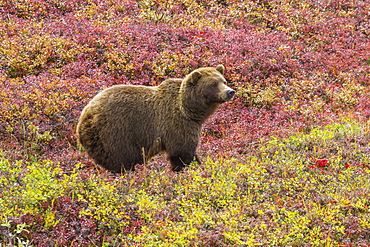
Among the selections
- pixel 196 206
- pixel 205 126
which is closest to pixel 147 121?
pixel 196 206

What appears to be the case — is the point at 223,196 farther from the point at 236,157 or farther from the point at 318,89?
the point at 318,89

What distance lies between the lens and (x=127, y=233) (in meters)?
5.55

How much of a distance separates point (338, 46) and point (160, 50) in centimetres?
738

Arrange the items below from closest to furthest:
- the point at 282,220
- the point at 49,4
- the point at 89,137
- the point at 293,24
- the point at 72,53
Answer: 1. the point at 282,220
2. the point at 89,137
3. the point at 72,53
4. the point at 49,4
5. the point at 293,24

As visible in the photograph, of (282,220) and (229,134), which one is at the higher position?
(282,220)

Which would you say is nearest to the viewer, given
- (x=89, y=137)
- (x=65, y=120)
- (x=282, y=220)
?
(x=282, y=220)

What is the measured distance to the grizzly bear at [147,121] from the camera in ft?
26.0

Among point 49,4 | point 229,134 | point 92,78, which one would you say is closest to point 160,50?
point 92,78

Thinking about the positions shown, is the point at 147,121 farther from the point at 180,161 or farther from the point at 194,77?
the point at 194,77

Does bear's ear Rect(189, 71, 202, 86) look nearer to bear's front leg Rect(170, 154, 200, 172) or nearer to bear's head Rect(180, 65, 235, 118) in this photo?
bear's head Rect(180, 65, 235, 118)

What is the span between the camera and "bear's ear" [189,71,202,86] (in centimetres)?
832

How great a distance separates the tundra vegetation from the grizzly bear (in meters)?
0.42

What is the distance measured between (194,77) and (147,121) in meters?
1.24

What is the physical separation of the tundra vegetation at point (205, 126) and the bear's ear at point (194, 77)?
5.36 feet
